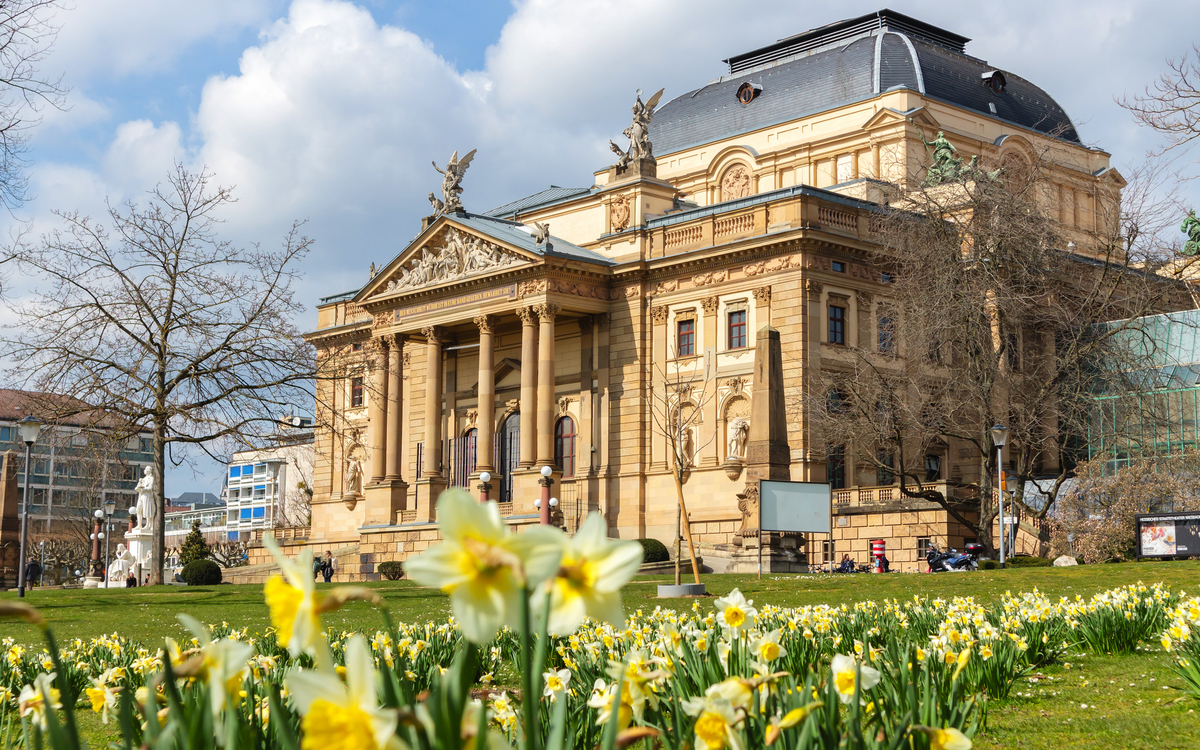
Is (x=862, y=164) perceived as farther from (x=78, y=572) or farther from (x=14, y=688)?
(x=78, y=572)

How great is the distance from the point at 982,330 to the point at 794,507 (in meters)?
13.7

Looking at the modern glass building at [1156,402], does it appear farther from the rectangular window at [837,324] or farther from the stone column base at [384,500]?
the stone column base at [384,500]

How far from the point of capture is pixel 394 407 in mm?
66250

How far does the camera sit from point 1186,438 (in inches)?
2024

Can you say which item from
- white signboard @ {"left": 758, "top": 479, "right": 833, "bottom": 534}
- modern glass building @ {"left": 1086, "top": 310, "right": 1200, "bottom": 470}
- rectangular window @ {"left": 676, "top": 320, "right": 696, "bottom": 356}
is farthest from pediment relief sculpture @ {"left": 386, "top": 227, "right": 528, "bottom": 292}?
white signboard @ {"left": 758, "top": 479, "right": 833, "bottom": 534}

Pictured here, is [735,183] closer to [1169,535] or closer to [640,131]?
[640,131]

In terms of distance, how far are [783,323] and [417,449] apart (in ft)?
69.0

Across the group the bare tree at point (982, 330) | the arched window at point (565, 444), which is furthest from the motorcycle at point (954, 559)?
the arched window at point (565, 444)

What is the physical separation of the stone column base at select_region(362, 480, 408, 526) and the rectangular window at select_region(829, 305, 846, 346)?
2215cm

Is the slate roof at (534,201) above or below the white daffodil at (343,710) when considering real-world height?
above

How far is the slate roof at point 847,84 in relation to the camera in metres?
68.8

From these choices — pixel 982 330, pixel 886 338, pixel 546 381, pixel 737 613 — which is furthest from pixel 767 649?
pixel 546 381

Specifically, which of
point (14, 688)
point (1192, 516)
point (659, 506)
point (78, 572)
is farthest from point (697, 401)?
point (78, 572)

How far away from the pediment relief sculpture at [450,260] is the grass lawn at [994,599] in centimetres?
2548
